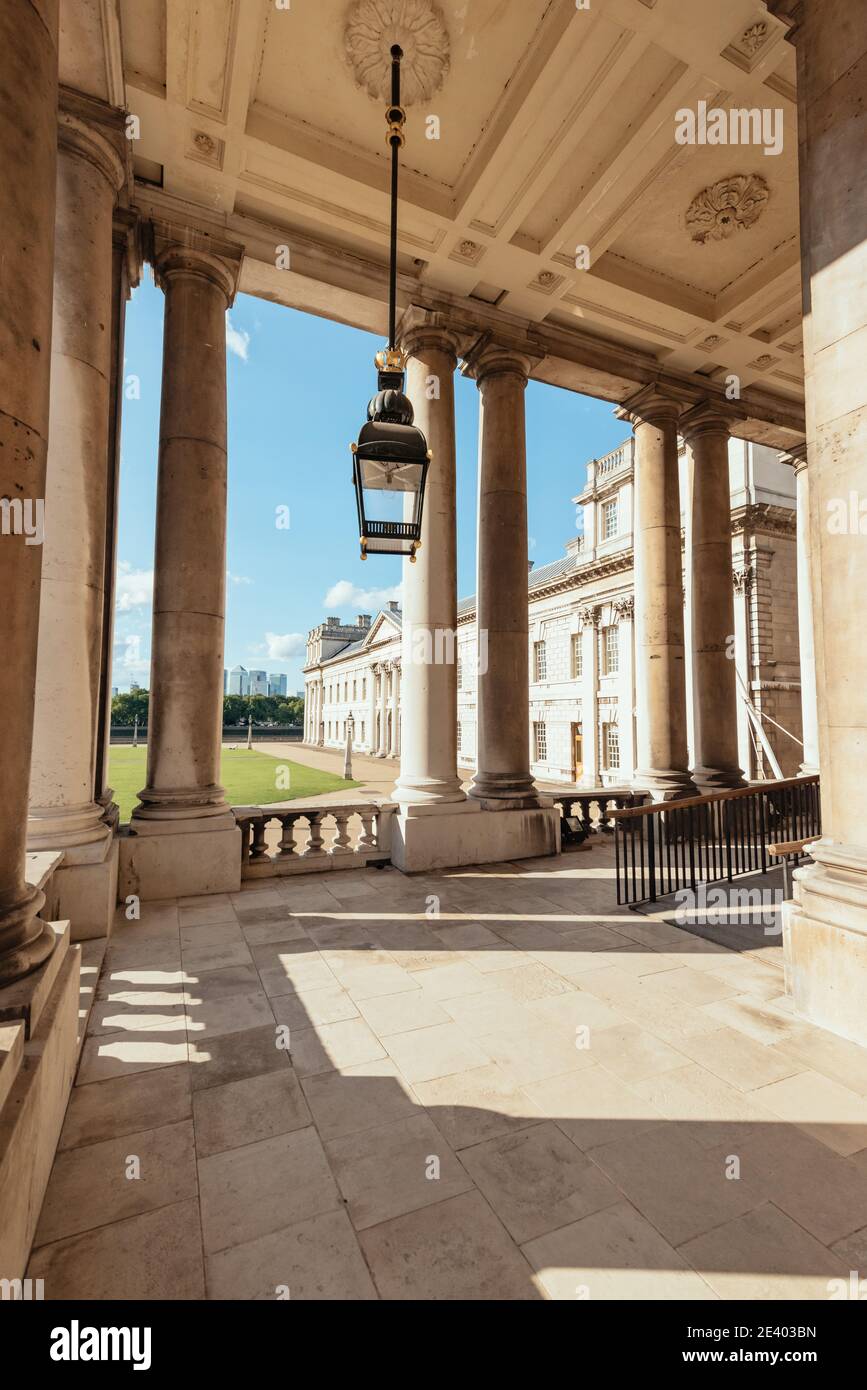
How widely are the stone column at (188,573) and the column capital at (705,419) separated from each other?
10.9 metres

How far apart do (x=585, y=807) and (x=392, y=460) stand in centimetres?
877

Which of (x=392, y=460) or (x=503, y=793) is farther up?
(x=392, y=460)

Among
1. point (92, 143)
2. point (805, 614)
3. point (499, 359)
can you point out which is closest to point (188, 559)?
point (92, 143)

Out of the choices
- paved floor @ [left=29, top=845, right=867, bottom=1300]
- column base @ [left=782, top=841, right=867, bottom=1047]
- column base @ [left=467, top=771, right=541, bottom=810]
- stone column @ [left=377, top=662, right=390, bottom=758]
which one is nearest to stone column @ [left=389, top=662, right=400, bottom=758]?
stone column @ [left=377, top=662, right=390, bottom=758]

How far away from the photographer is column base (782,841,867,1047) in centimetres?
483

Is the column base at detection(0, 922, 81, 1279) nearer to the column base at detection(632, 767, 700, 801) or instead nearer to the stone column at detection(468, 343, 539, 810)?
the stone column at detection(468, 343, 539, 810)

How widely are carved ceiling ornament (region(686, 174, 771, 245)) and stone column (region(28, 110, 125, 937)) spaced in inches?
355

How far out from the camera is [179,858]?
8.80m

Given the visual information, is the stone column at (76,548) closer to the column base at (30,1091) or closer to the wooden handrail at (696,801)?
the column base at (30,1091)

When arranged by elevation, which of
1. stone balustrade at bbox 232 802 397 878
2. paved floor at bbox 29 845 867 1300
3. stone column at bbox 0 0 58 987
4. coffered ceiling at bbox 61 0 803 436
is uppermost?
coffered ceiling at bbox 61 0 803 436

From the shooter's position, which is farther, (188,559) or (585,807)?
(585,807)

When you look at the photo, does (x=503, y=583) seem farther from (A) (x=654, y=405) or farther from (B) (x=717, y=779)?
(B) (x=717, y=779)

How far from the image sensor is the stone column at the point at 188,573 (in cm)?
902

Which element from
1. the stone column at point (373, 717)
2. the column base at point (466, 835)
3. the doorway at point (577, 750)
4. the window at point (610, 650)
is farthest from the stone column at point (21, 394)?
the stone column at point (373, 717)
